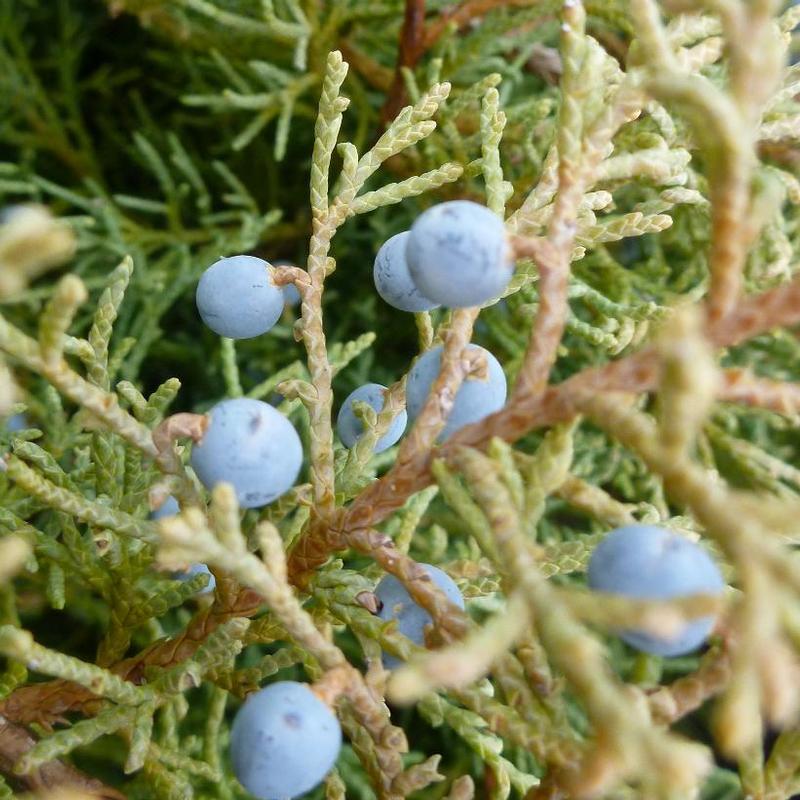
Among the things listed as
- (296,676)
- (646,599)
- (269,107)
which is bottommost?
(296,676)

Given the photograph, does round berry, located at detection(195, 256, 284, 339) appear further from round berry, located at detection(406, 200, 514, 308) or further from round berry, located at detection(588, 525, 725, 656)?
round berry, located at detection(588, 525, 725, 656)

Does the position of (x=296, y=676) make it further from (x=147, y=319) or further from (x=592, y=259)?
(x=592, y=259)

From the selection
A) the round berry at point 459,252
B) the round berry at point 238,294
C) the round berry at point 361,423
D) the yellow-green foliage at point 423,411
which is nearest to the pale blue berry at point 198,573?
the yellow-green foliage at point 423,411

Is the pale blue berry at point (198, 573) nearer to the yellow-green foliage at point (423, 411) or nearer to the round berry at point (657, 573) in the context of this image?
the yellow-green foliage at point (423, 411)

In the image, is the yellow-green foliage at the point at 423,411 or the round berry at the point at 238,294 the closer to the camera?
the yellow-green foliage at the point at 423,411

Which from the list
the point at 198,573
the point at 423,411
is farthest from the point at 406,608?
the point at 198,573

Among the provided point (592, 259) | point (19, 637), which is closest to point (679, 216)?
point (592, 259)

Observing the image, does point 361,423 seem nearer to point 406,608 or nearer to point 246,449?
point 406,608
